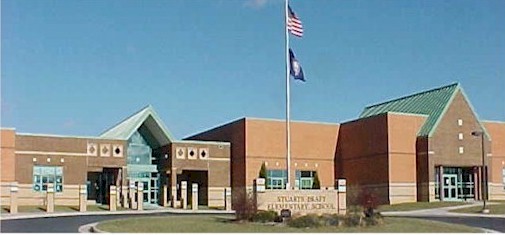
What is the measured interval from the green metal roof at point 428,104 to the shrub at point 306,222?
30006mm

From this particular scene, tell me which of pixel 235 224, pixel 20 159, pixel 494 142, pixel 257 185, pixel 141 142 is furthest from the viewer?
pixel 494 142

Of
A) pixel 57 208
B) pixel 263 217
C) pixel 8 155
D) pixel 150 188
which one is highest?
pixel 8 155

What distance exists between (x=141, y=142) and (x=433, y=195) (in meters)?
21.9

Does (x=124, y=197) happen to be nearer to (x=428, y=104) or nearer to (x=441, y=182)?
(x=441, y=182)

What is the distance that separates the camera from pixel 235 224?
89.6ft

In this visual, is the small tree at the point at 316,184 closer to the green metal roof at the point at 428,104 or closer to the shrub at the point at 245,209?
the green metal roof at the point at 428,104

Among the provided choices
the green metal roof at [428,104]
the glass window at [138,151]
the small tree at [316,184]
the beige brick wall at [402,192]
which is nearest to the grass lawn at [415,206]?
the beige brick wall at [402,192]

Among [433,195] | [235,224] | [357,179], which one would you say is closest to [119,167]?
[357,179]

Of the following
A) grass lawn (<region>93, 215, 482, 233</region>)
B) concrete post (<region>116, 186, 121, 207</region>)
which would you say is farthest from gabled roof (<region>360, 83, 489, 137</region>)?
grass lawn (<region>93, 215, 482, 233</region>)

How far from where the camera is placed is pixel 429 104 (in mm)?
58312

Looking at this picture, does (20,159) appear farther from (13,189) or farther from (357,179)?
(357,179)

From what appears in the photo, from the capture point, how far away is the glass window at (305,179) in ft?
194

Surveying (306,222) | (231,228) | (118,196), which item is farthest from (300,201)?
(118,196)

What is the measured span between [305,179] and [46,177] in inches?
788
